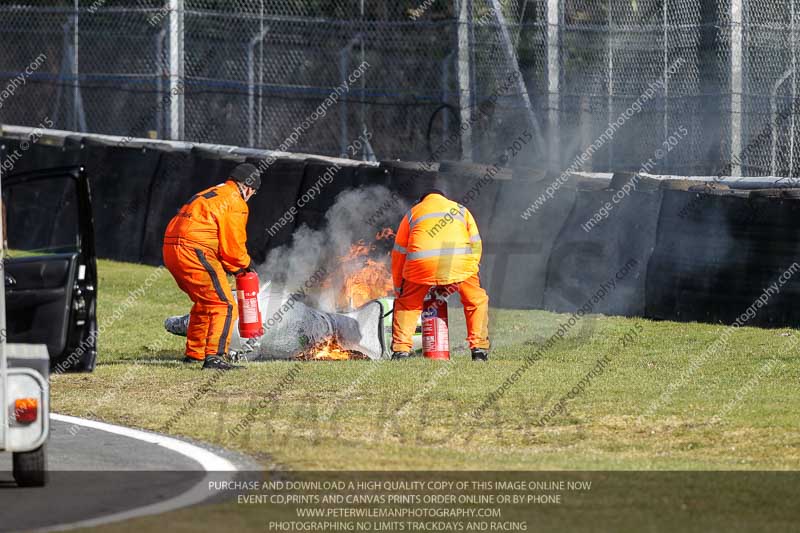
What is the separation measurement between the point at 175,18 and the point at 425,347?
8.59 metres

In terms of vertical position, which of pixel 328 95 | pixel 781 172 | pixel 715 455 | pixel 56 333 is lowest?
pixel 715 455

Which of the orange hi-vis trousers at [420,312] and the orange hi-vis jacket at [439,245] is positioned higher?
the orange hi-vis jacket at [439,245]

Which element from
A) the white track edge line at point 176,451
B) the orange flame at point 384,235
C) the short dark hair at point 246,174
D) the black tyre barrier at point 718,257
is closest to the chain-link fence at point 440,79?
the black tyre barrier at point 718,257

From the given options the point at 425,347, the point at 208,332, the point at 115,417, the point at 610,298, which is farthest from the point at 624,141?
the point at 115,417

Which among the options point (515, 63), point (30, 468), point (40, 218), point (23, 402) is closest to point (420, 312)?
point (30, 468)

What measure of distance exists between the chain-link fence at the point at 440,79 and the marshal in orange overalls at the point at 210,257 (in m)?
6.03

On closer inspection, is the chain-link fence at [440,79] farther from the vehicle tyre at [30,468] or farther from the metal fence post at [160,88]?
the vehicle tyre at [30,468]

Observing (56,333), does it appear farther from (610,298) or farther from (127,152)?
(127,152)

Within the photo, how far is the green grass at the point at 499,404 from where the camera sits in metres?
8.53

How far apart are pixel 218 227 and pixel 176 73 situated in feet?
25.7

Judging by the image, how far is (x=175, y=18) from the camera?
19.9 m

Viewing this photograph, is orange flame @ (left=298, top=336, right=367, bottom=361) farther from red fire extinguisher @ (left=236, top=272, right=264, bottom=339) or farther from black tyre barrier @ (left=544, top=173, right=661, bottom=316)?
black tyre barrier @ (left=544, top=173, right=661, bottom=316)

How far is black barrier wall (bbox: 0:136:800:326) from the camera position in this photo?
14.0 metres

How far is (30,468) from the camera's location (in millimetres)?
7863
